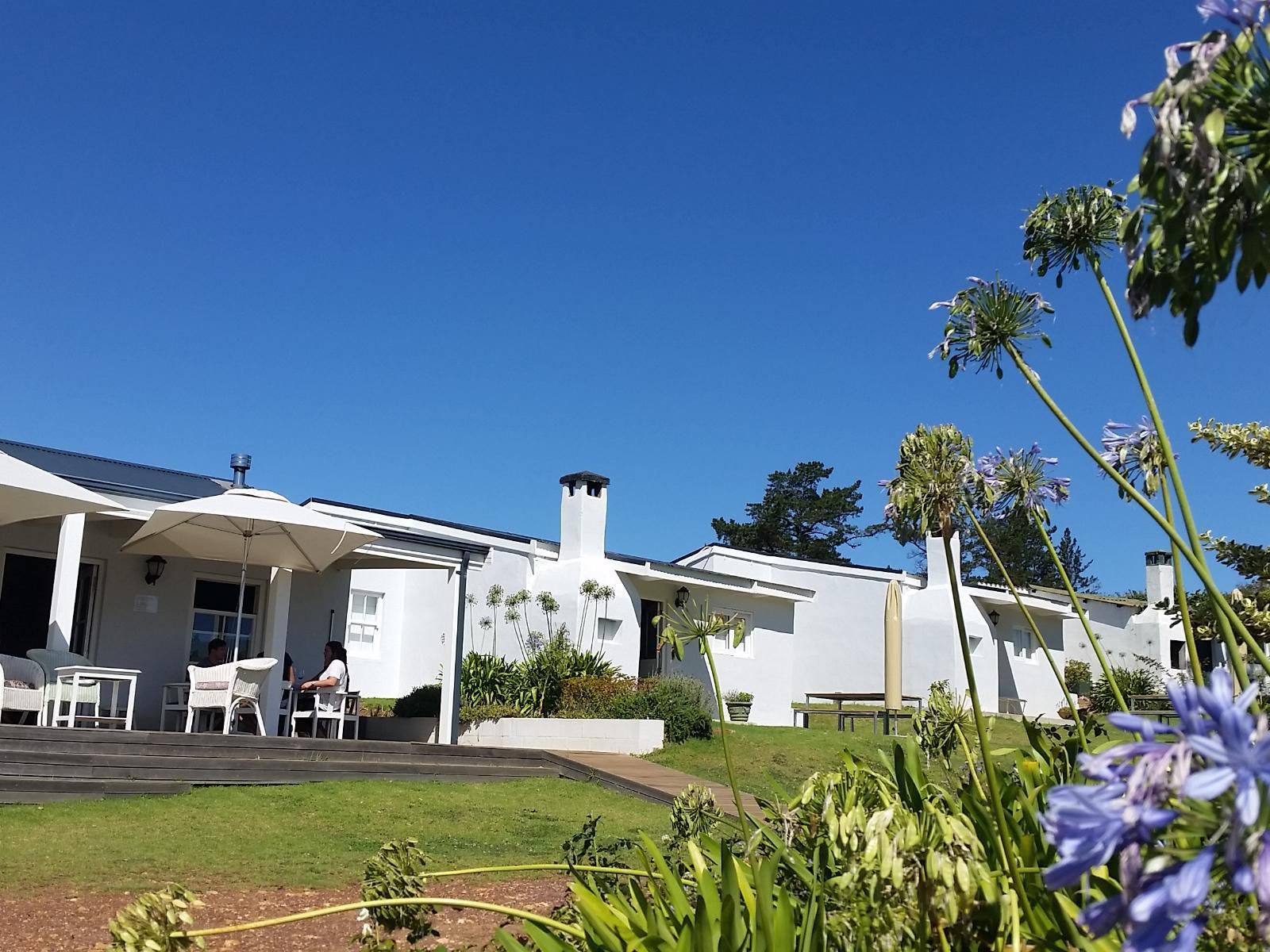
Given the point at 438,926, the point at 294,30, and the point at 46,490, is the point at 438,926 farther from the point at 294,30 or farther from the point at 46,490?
the point at 294,30

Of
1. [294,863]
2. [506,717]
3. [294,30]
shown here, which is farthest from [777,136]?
[294,863]

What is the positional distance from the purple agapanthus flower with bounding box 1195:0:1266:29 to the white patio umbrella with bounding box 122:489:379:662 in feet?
41.7

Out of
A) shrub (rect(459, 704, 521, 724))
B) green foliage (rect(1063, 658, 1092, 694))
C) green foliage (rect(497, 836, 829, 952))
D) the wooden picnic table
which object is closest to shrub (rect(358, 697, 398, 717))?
shrub (rect(459, 704, 521, 724))

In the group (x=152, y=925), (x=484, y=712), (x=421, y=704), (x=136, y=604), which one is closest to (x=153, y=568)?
(x=136, y=604)

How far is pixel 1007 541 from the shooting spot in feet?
201

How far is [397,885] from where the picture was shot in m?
3.08

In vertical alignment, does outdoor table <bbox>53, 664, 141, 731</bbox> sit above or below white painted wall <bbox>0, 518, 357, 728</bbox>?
below

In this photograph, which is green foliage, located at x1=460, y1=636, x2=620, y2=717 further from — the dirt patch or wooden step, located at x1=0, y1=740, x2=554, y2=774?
the dirt patch

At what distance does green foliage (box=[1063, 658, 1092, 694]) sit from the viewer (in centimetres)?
3172

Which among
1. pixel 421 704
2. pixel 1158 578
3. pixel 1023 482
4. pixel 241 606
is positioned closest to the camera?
pixel 1023 482

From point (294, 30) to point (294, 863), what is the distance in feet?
54.0

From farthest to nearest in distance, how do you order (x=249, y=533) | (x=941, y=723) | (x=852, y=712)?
(x=852, y=712) < (x=249, y=533) < (x=941, y=723)

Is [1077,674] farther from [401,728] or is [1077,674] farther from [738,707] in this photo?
[401,728]

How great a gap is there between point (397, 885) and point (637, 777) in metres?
11.4
